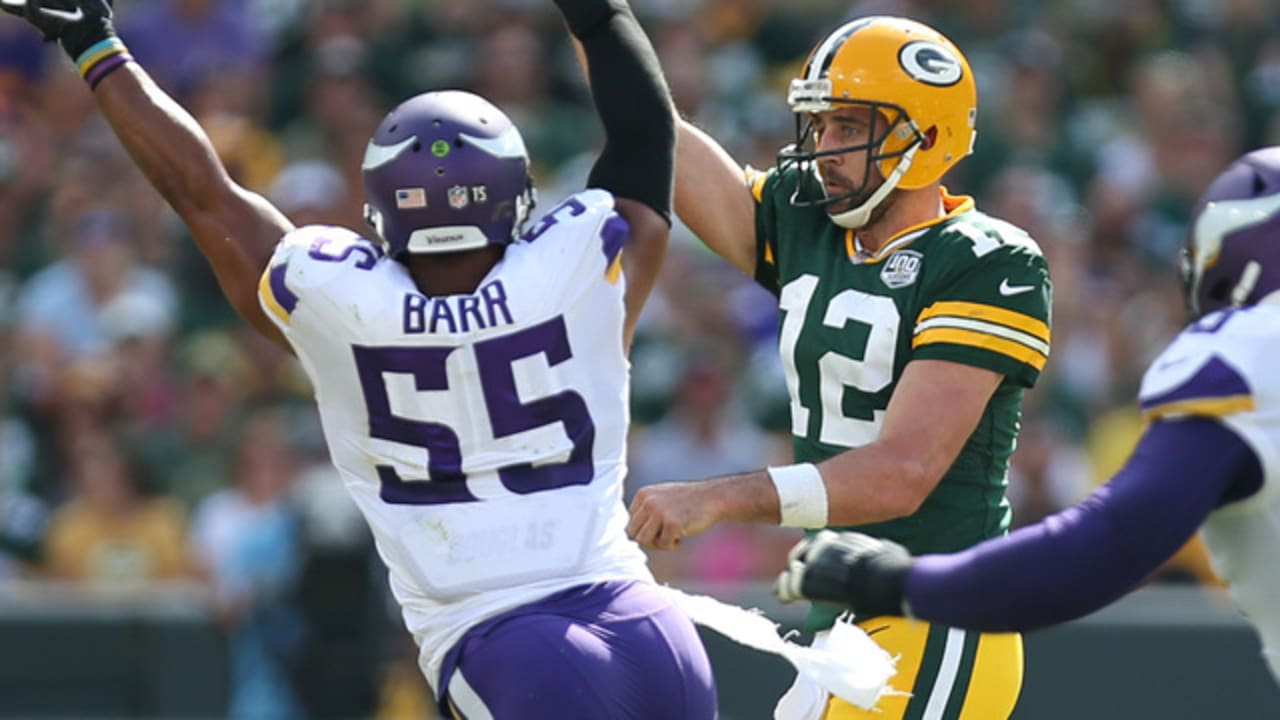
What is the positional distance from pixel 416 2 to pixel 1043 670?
6182 mm

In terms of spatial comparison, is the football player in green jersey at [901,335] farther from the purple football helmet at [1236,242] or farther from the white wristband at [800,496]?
the purple football helmet at [1236,242]

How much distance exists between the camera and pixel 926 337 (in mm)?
4617

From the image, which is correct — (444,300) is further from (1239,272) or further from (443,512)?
(1239,272)

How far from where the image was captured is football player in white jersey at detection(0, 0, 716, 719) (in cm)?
401

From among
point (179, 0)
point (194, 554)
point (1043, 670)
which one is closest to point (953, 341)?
point (1043, 670)

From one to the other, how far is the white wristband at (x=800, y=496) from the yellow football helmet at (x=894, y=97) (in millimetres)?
773

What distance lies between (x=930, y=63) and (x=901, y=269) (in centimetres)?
55

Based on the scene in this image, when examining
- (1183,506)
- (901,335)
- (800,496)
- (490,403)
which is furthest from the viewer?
(901,335)

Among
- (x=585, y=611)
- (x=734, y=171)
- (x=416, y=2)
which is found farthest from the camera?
(x=416, y=2)

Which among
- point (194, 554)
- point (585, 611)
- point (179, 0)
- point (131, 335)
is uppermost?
point (585, 611)

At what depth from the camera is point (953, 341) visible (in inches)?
180

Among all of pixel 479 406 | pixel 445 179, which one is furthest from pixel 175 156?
pixel 479 406

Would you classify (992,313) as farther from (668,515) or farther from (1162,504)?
(1162,504)

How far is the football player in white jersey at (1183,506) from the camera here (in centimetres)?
349
